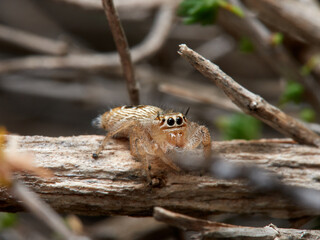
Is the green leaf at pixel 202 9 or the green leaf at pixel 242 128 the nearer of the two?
the green leaf at pixel 202 9

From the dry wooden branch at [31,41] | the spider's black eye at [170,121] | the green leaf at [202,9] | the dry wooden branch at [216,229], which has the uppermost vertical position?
the dry wooden branch at [31,41]

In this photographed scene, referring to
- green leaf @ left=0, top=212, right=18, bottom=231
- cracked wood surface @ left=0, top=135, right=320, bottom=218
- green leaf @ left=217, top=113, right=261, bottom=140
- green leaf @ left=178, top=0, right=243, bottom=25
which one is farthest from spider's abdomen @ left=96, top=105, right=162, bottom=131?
green leaf @ left=217, top=113, right=261, bottom=140

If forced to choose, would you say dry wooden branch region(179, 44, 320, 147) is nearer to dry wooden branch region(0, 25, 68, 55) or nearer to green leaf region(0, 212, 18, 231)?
green leaf region(0, 212, 18, 231)

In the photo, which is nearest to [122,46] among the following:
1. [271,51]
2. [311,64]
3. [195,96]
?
[195,96]

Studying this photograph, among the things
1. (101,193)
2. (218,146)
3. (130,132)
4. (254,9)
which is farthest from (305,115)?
(101,193)

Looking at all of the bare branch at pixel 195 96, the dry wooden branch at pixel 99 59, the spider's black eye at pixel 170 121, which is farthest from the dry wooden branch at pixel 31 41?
the spider's black eye at pixel 170 121

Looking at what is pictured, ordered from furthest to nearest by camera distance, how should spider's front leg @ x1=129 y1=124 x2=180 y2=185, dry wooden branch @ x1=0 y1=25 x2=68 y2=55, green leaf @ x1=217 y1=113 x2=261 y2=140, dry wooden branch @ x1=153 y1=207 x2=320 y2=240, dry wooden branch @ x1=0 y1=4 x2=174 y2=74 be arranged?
dry wooden branch @ x1=0 y1=25 x2=68 y2=55 → dry wooden branch @ x1=0 y1=4 x2=174 y2=74 → green leaf @ x1=217 y1=113 x2=261 y2=140 → spider's front leg @ x1=129 y1=124 x2=180 y2=185 → dry wooden branch @ x1=153 y1=207 x2=320 y2=240

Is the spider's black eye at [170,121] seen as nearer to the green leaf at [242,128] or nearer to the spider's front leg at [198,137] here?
the spider's front leg at [198,137]
